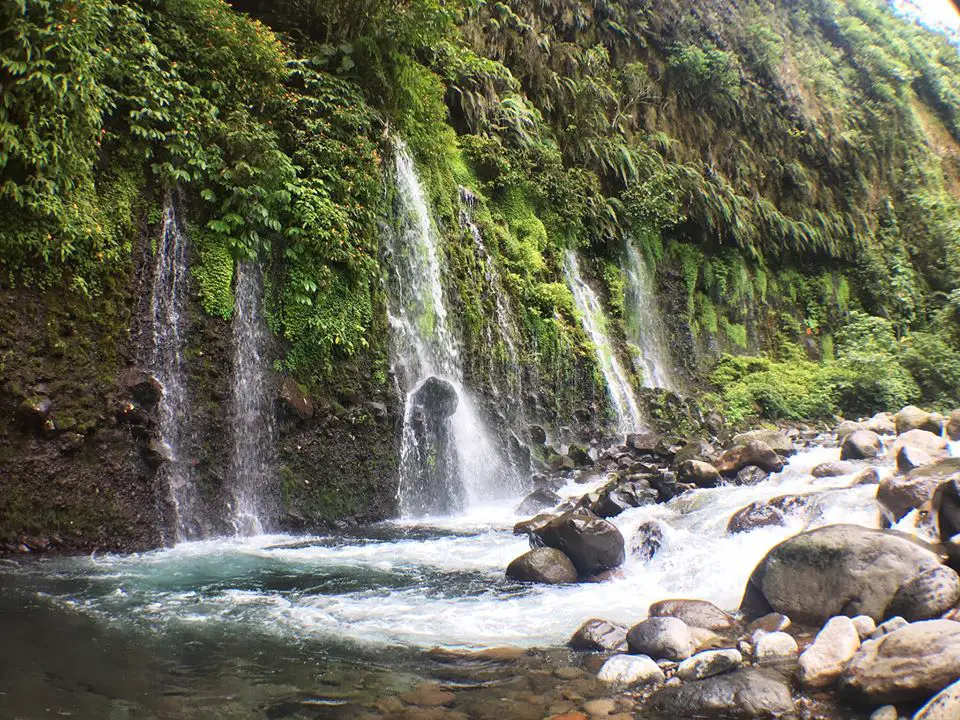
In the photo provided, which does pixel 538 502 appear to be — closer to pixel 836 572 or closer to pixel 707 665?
pixel 836 572

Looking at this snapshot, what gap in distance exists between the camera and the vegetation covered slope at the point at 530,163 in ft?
23.2

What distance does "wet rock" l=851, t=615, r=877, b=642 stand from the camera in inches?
149

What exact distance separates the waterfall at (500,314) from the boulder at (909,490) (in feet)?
18.3

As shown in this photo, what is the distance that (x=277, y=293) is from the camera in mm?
8391

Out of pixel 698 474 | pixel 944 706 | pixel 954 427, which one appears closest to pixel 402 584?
pixel 944 706

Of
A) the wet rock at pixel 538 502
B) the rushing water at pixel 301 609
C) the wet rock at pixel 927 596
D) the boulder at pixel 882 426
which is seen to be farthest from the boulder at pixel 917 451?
the wet rock at pixel 538 502

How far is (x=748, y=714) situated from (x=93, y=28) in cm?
774

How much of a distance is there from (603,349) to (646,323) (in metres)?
2.81

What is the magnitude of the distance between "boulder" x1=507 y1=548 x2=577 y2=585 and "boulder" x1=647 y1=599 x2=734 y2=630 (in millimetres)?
1071

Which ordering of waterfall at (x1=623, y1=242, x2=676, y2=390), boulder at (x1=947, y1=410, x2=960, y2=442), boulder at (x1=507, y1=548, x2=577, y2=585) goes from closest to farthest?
boulder at (x1=507, y1=548, x2=577, y2=585) → boulder at (x1=947, y1=410, x2=960, y2=442) → waterfall at (x1=623, y1=242, x2=676, y2=390)

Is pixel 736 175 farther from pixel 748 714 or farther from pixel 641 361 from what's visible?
pixel 748 714

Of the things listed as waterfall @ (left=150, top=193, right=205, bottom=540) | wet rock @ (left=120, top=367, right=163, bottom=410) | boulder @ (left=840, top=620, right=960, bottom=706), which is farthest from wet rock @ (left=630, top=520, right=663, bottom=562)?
wet rock @ (left=120, top=367, right=163, bottom=410)

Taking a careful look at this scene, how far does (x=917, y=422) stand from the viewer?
1191 centimetres

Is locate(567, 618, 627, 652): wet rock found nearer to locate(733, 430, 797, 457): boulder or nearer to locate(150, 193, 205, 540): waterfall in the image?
locate(150, 193, 205, 540): waterfall
